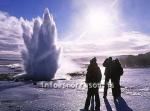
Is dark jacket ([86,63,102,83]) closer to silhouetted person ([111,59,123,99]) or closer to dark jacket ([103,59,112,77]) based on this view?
silhouetted person ([111,59,123,99])

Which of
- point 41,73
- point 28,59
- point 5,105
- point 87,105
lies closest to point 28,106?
point 5,105

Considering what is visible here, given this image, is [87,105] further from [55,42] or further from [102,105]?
[55,42]

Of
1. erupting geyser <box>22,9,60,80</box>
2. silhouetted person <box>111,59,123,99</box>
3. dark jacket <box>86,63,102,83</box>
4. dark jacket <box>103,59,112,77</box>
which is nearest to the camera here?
dark jacket <box>86,63,102,83</box>

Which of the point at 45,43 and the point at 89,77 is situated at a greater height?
the point at 45,43

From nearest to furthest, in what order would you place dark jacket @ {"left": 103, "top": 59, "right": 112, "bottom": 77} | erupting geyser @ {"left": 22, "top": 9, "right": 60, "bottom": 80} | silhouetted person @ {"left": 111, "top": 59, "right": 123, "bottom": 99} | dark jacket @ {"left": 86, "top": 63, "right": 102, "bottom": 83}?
dark jacket @ {"left": 86, "top": 63, "right": 102, "bottom": 83}
silhouetted person @ {"left": 111, "top": 59, "right": 123, "bottom": 99}
dark jacket @ {"left": 103, "top": 59, "right": 112, "bottom": 77}
erupting geyser @ {"left": 22, "top": 9, "right": 60, "bottom": 80}

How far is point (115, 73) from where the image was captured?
60.6 feet

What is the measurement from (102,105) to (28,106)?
371 cm

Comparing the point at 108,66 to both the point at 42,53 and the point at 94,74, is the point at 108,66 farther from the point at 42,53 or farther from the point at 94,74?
the point at 42,53

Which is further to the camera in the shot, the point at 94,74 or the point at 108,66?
the point at 108,66

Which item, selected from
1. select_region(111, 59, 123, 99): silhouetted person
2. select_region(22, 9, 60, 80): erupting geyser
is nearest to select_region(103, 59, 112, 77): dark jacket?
select_region(111, 59, 123, 99): silhouetted person


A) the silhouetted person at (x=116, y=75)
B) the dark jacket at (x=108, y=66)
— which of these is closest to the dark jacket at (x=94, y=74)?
the silhouetted person at (x=116, y=75)

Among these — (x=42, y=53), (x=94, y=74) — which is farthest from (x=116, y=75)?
(x=42, y=53)

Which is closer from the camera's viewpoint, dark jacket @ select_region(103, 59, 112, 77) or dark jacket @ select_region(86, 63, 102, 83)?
dark jacket @ select_region(86, 63, 102, 83)

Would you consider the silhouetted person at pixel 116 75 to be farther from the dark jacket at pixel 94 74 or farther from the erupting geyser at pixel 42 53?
the erupting geyser at pixel 42 53
